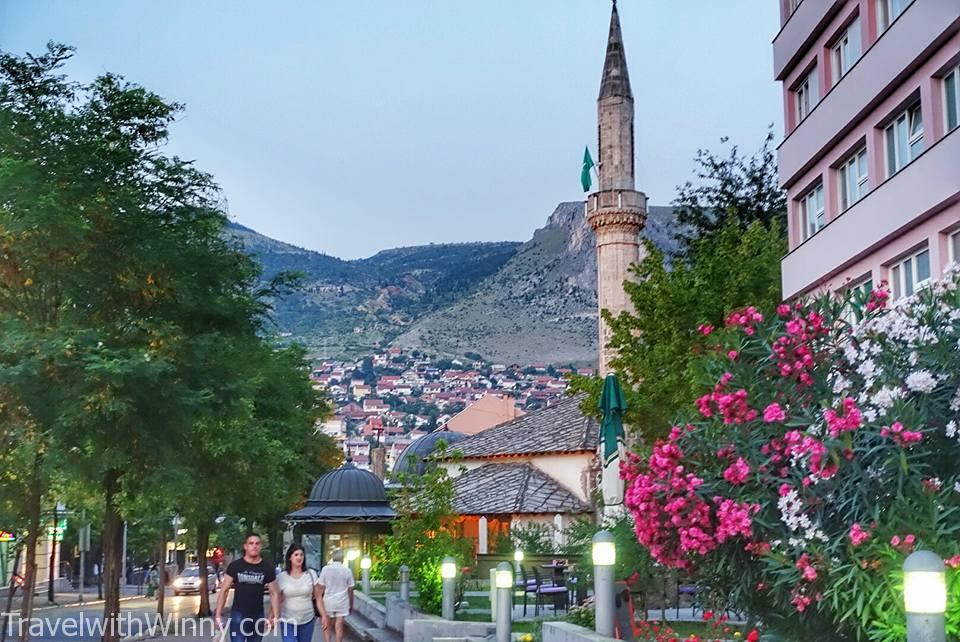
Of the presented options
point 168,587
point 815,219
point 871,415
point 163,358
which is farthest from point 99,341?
point 168,587

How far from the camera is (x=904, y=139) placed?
2325cm

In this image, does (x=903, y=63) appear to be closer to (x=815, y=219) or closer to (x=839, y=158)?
(x=839, y=158)

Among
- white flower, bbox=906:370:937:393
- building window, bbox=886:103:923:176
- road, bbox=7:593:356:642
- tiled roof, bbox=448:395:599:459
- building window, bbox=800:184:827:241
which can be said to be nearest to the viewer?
white flower, bbox=906:370:937:393

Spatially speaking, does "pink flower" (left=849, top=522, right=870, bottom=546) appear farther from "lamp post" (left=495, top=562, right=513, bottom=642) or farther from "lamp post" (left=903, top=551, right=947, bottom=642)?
"lamp post" (left=495, top=562, right=513, bottom=642)

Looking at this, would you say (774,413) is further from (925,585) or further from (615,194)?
(615,194)

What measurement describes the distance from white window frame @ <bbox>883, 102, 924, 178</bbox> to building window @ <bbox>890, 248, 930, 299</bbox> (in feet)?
5.51

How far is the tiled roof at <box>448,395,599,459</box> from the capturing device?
61906 mm

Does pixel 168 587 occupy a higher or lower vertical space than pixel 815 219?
lower

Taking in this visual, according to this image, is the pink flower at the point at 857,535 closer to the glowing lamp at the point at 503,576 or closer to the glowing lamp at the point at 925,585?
the glowing lamp at the point at 925,585

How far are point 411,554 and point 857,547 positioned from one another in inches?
776

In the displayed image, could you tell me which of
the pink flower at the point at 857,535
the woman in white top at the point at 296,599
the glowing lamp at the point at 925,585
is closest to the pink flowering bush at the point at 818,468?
the pink flower at the point at 857,535

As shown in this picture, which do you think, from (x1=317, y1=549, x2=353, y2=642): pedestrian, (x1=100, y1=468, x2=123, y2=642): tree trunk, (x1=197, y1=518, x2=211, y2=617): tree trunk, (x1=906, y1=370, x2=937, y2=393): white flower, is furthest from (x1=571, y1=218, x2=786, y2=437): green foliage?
(x1=906, y1=370, x2=937, y2=393): white flower

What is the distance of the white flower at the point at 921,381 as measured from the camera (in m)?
10.6

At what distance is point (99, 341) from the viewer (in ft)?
62.3
